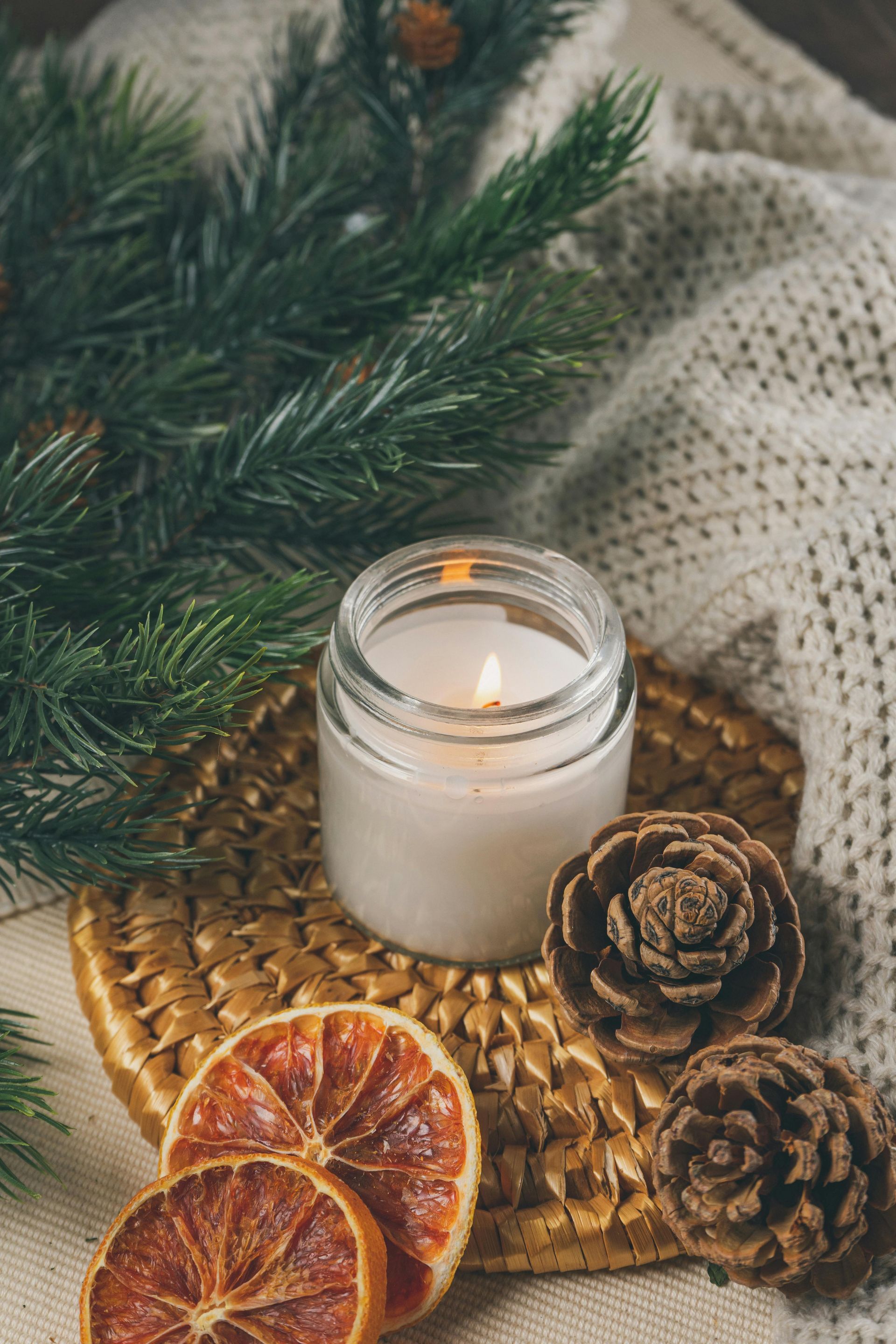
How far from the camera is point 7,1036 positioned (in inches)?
23.9

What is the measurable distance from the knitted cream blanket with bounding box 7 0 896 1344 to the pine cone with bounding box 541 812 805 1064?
0.18 feet

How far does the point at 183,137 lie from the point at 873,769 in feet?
2.01

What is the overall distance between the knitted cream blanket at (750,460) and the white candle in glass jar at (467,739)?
111mm

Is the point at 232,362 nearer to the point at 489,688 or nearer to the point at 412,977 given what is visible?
the point at 489,688

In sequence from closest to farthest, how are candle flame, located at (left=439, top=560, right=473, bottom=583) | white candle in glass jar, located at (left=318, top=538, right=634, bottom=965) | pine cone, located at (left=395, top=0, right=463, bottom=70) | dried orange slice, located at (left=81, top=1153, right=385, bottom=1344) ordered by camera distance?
dried orange slice, located at (left=81, top=1153, right=385, bottom=1344) < white candle in glass jar, located at (left=318, top=538, right=634, bottom=965) < candle flame, located at (left=439, top=560, right=473, bottom=583) < pine cone, located at (left=395, top=0, right=463, bottom=70)

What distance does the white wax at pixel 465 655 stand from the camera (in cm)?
65

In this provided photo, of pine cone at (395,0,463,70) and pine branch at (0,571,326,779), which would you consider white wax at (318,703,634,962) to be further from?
pine cone at (395,0,463,70)

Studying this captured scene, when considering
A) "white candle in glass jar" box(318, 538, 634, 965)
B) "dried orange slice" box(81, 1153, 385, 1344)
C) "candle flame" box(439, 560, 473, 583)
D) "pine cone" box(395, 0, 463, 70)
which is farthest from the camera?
"pine cone" box(395, 0, 463, 70)

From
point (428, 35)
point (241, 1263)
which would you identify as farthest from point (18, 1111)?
point (428, 35)

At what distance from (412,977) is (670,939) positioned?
6.7 inches

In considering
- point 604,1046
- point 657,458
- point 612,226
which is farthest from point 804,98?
point 604,1046

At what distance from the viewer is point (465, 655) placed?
67cm

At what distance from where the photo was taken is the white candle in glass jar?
56 cm

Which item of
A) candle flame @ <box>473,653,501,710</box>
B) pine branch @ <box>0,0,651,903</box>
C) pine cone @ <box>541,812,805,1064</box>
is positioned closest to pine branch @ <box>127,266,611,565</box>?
pine branch @ <box>0,0,651,903</box>
